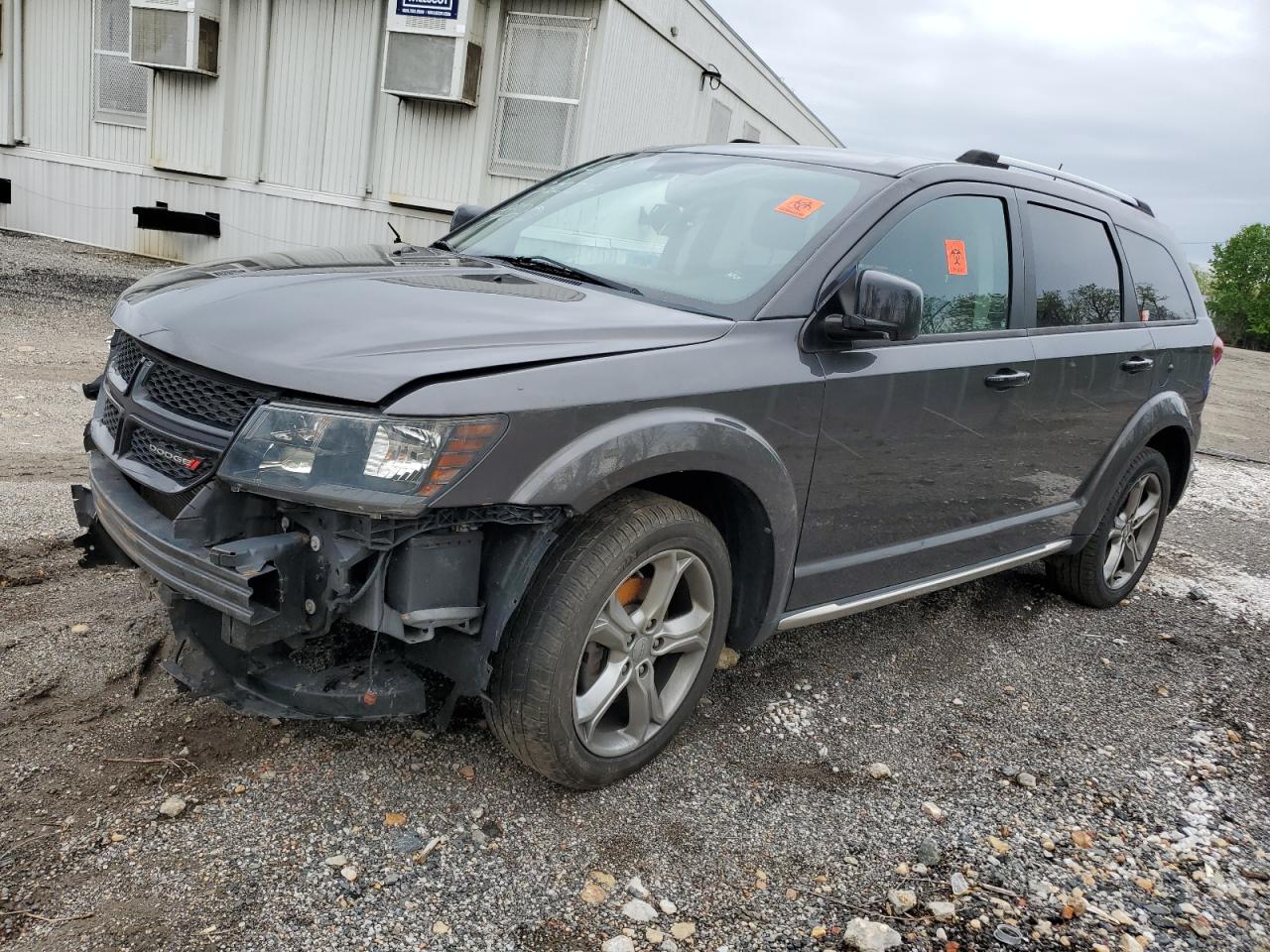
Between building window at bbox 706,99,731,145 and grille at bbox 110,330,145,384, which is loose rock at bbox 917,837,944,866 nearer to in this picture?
grille at bbox 110,330,145,384

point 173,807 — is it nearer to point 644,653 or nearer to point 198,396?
point 198,396

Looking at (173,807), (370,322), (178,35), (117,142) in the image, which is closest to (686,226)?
(370,322)

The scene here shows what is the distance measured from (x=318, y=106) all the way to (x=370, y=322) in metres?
12.5

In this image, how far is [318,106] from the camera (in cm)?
1348

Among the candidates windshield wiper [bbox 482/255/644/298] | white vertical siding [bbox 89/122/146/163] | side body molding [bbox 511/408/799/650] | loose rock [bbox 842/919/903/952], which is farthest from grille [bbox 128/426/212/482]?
white vertical siding [bbox 89/122/146/163]

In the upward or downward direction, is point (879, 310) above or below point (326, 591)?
above

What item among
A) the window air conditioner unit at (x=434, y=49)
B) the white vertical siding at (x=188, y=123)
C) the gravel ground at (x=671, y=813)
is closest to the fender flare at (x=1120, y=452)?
the gravel ground at (x=671, y=813)

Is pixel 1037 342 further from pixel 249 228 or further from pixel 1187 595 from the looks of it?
pixel 249 228

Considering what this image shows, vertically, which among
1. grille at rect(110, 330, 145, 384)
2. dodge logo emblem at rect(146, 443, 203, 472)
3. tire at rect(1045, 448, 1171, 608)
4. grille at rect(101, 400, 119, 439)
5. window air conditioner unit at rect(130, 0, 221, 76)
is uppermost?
window air conditioner unit at rect(130, 0, 221, 76)

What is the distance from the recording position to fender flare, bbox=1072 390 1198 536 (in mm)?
4352

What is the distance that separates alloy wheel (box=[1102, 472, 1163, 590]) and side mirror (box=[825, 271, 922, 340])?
7.84 feet

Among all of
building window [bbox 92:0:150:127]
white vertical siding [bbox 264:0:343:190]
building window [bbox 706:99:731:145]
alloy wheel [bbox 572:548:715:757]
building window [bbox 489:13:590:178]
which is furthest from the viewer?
building window [bbox 706:99:731:145]

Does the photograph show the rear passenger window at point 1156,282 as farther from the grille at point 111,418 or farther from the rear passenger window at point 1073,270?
the grille at point 111,418

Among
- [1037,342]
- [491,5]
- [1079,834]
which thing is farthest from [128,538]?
[491,5]
